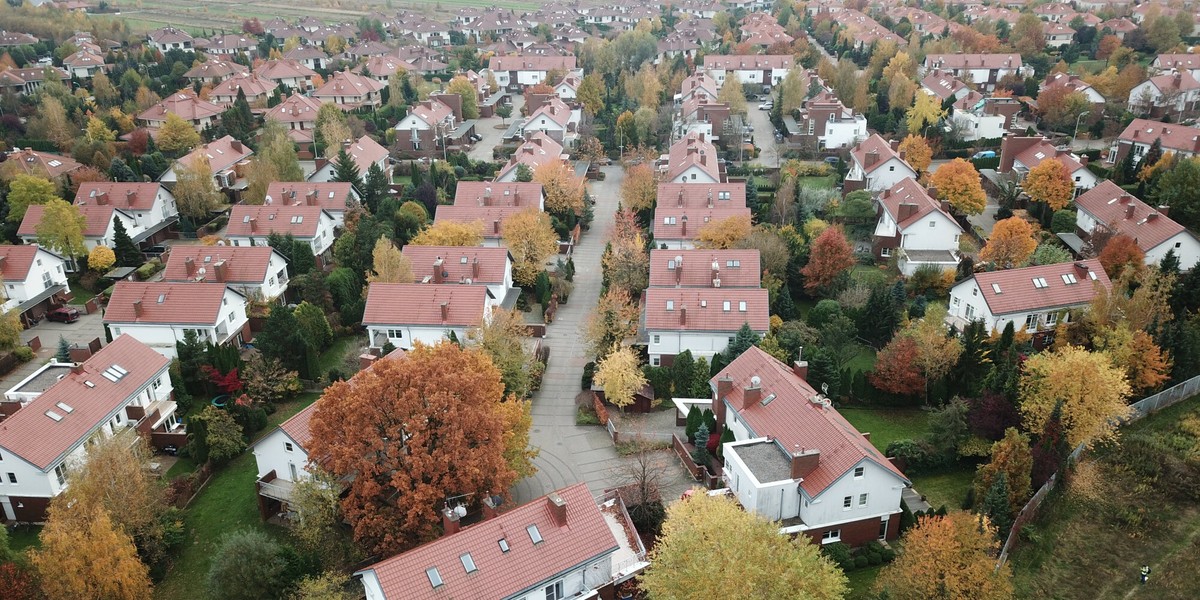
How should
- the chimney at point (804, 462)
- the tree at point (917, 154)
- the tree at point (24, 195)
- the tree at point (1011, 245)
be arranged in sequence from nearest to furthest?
the chimney at point (804, 462)
the tree at point (1011, 245)
the tree at point (24, 195)
the tree at point (917, 154)

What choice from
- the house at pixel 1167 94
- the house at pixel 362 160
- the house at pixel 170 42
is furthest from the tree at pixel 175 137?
the house at pixel 1167 94

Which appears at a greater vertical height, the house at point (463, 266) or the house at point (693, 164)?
the house at point (463, 266)

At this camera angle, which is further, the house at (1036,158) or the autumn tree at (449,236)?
the house at (1036,158)

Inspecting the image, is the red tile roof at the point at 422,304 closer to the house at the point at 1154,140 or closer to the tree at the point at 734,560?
the tree at the point at 734,560

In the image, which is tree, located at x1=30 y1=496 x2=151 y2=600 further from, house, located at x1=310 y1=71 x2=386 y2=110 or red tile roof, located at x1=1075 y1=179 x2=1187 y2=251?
house, located at x1=310 y1=71 x2=386 y2=110

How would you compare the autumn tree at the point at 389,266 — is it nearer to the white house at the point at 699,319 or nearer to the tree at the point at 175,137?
the white house at the point at 699,319

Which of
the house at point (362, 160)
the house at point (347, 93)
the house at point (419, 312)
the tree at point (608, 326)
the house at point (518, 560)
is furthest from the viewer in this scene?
the house at point (347, 93)

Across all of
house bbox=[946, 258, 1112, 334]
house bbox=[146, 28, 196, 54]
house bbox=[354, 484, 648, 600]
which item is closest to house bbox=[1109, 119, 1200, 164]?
house bbox=[946, 258, 1112, 334]

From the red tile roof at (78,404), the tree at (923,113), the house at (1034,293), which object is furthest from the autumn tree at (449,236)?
the tree at (923,113)

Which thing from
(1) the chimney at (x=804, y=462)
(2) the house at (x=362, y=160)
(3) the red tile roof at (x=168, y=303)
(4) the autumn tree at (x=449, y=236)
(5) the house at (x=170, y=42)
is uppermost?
(1) the chimney at (x=804, y=462)
